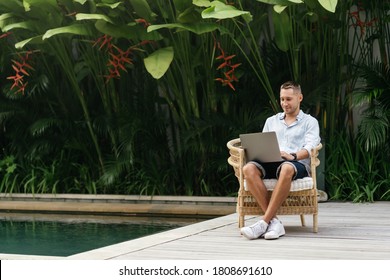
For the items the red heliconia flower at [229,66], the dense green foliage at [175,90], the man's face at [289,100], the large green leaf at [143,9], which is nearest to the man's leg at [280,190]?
the man's face at [289,100]

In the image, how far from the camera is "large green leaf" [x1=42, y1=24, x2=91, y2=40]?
25.2ft

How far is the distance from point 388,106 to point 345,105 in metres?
0.57

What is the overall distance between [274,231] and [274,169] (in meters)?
0.45

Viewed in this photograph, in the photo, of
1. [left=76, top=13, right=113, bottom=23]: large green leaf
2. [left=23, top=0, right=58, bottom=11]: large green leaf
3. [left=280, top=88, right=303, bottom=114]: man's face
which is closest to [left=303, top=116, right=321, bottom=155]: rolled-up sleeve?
[left=280, top=88, right=303, bottom=114]: man's face

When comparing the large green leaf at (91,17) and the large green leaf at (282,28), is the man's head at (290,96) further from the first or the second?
the large green leaf at (91,17)

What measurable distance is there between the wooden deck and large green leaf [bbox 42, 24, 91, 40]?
2.29m

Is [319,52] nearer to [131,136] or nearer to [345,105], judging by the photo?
[345,105]

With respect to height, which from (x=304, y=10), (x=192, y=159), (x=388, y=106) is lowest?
(x=192, y=159)

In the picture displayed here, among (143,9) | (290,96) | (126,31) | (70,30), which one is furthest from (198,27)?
(290,96)

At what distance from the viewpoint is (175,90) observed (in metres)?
8.60

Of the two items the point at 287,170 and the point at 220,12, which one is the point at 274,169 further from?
the point at 220,12
